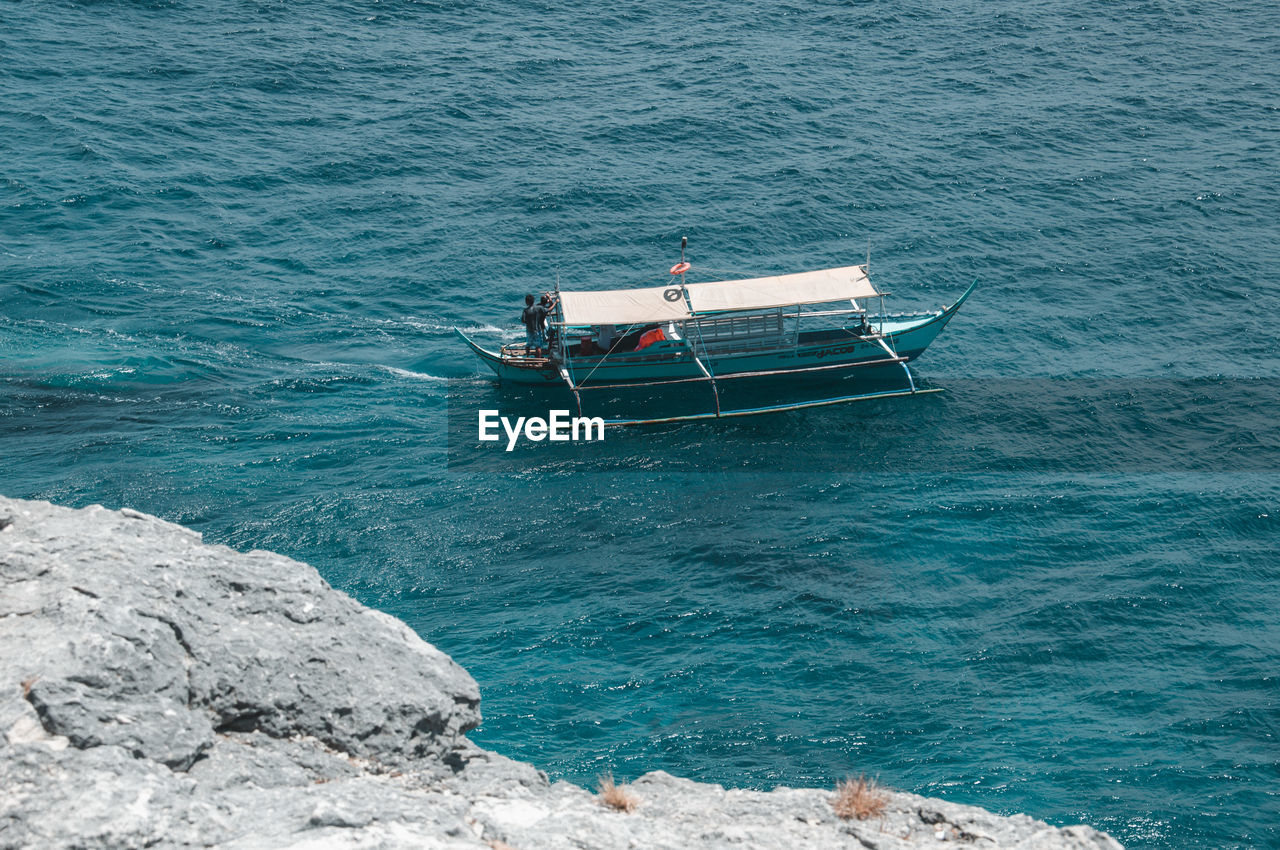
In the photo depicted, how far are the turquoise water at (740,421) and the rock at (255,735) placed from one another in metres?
10.0

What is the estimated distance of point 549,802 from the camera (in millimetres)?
14586

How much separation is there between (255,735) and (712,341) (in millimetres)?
34603

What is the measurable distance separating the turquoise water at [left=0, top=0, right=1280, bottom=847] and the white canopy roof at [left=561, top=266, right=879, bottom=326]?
485 centimetres

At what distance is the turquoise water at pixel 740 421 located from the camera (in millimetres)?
28047

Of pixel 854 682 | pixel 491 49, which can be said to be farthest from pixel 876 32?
pixel 854 682

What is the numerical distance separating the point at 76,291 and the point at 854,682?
42.2 metres

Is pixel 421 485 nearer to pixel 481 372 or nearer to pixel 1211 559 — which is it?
pixel 481 372

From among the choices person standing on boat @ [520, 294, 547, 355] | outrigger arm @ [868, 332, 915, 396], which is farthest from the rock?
outrigger arm @ [868, 332, 915, 396]

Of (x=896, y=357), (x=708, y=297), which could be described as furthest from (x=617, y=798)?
(x=896, y=357)

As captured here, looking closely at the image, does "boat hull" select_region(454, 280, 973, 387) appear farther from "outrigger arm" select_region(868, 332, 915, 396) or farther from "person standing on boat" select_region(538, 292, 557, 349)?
"person standing on boat" select_region(538, 292, 557, 349)

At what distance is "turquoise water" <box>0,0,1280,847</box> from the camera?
92.0 feet

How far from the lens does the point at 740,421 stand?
44.8 m

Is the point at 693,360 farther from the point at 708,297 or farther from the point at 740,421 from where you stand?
the point at 740,421

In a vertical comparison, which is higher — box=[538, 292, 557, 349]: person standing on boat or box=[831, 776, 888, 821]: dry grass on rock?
box=[538, 292, 557, 349]: person standing on boat
